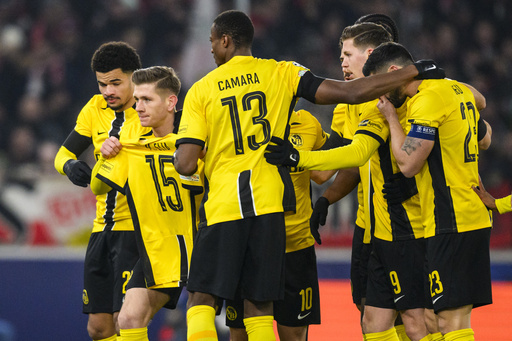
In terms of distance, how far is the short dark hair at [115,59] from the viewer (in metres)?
5.33

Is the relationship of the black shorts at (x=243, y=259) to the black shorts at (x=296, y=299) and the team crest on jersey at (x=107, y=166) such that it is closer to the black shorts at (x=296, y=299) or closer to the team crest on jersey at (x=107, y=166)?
the black shorts at (x=296, y=299)

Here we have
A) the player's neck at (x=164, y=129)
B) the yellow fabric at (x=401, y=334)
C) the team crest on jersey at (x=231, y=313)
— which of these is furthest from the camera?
the yellow fabric at (x=401, y=334)

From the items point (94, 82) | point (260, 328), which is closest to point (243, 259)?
point (260, 328)

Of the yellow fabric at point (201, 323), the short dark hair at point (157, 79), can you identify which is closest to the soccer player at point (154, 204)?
the short dark hair at point (157, 79)

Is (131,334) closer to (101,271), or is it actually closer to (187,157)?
(101,271)

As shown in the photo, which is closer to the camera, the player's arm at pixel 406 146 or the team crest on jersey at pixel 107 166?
the player's arm at pixel 406 146

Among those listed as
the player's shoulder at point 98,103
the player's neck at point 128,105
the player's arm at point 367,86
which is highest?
the player's shoulder at point 98,103

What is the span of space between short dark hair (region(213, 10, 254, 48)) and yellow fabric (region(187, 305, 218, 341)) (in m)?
1.51

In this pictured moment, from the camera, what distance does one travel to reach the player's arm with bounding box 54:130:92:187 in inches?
204

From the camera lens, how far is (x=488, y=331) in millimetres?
5461

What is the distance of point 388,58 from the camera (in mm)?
4352

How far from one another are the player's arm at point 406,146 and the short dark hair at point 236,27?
898 mm

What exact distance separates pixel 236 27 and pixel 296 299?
189 centimetres

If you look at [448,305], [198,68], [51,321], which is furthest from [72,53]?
[448,305]
